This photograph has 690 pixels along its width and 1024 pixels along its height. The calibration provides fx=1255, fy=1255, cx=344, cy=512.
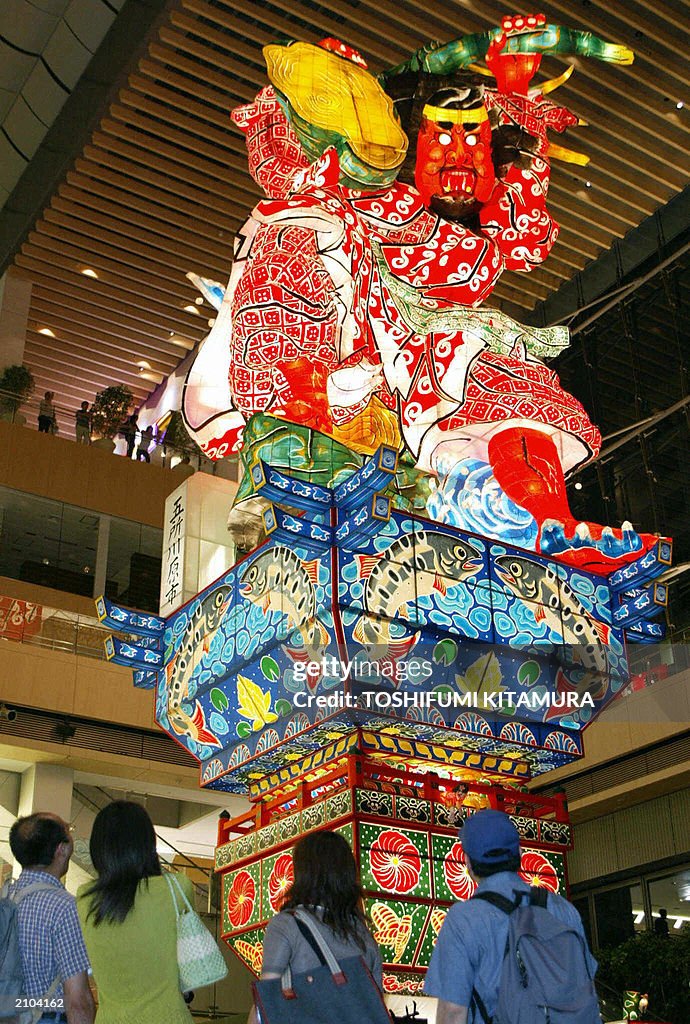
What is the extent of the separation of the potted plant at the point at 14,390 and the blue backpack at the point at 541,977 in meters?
12.7

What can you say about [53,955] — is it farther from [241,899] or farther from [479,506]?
[479,506]

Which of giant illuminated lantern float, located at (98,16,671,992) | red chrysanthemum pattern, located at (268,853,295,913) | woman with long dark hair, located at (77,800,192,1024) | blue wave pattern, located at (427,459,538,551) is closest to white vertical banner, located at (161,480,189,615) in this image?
giant illuminated lantern float, located at (98,16,671,992)

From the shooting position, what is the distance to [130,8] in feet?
35.6

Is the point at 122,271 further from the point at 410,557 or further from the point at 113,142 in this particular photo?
the point at 410,557

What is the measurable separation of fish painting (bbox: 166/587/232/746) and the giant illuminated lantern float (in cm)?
2

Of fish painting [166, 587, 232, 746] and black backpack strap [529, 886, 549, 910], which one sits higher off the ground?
fish painting [166, 587, 232, 746]

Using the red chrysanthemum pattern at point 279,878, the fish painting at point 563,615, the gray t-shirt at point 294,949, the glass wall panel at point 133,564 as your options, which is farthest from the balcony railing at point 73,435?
the gray t-shirt at point 294,949

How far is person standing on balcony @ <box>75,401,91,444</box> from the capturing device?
1529 centimetres

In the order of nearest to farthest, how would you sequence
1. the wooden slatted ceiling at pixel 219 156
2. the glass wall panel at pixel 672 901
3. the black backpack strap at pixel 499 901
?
the black backpack strap at pixel 499 901, the wooden slatted ceiling at pixel 219 156, the glass wall panel at pixel 672 901

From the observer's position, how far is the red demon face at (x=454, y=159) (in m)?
6.41

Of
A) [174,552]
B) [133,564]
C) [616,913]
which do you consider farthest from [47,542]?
[174,552]

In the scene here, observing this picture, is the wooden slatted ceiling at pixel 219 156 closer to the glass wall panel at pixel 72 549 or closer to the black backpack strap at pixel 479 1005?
the glass wall panel at pixel 72 549

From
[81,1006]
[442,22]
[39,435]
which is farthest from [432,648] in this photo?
[39,435]

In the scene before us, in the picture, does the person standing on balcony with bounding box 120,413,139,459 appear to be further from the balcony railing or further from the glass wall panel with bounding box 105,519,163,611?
the glass wall panel with bounding box 105,519,163,611
